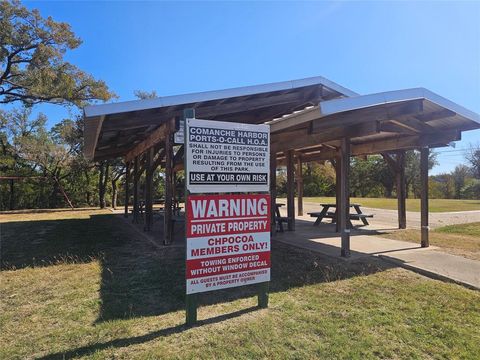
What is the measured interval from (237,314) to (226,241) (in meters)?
0.77

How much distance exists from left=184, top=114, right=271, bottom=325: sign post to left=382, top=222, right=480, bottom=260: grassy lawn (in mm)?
4518

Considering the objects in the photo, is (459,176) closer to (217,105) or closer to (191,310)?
(217,105)

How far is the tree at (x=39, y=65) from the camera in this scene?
50.0ft

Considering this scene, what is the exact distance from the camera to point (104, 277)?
5047 millimetres

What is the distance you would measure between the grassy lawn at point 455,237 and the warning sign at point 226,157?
4675 mm

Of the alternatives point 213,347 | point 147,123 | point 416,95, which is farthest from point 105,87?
point 213,347

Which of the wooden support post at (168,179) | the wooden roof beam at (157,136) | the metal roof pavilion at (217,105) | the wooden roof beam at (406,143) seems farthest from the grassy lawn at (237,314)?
the wooden roof beam at (406,143)

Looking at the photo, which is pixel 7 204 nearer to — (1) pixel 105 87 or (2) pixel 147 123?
(1) pixel 105 87

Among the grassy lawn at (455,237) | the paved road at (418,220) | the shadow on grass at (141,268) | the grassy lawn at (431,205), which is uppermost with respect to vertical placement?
the grassy lawn at (431,205)

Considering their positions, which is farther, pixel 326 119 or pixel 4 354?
pixel 326 119

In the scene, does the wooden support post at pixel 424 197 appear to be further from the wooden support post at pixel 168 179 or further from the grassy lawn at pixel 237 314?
the wooden support post at pixel 168 179

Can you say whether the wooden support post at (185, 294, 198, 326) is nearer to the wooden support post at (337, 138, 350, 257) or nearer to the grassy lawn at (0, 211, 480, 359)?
the grassy lawn at (0, 211, 480, 359)

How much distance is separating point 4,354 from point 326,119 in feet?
17.2

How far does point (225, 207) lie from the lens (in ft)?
12.3
